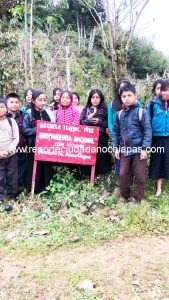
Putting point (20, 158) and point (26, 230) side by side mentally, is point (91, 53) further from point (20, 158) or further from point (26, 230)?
point (26, 230)

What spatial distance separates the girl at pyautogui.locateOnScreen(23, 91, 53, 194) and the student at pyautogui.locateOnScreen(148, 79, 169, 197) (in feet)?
5.15

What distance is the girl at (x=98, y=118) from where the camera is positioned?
5.08 m

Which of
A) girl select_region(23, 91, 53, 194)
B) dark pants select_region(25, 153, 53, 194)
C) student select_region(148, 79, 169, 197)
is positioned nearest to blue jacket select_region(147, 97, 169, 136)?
student select_region(148, 79, 169, 197)

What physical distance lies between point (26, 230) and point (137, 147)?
180 centimetres

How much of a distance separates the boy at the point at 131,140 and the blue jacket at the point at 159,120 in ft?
0.97

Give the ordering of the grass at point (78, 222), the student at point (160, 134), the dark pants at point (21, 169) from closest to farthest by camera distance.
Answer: the grass at point (78, 222) → the student at point (160, 134) → the dark pants at point (21, 169)

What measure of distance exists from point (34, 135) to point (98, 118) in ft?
3.33

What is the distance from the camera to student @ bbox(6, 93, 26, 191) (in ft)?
16.7

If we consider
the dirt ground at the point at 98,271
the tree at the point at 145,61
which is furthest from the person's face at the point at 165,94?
the tree at the point at 145,61

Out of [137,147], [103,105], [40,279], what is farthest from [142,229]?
[103,105]

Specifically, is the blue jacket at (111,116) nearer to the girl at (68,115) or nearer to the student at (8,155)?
the girl at (68,115)

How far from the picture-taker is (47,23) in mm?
18438

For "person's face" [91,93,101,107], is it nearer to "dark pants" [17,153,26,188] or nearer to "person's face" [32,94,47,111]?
"person's face" [32,94,47,111]

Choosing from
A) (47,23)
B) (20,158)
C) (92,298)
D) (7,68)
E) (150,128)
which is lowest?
(92,298)
